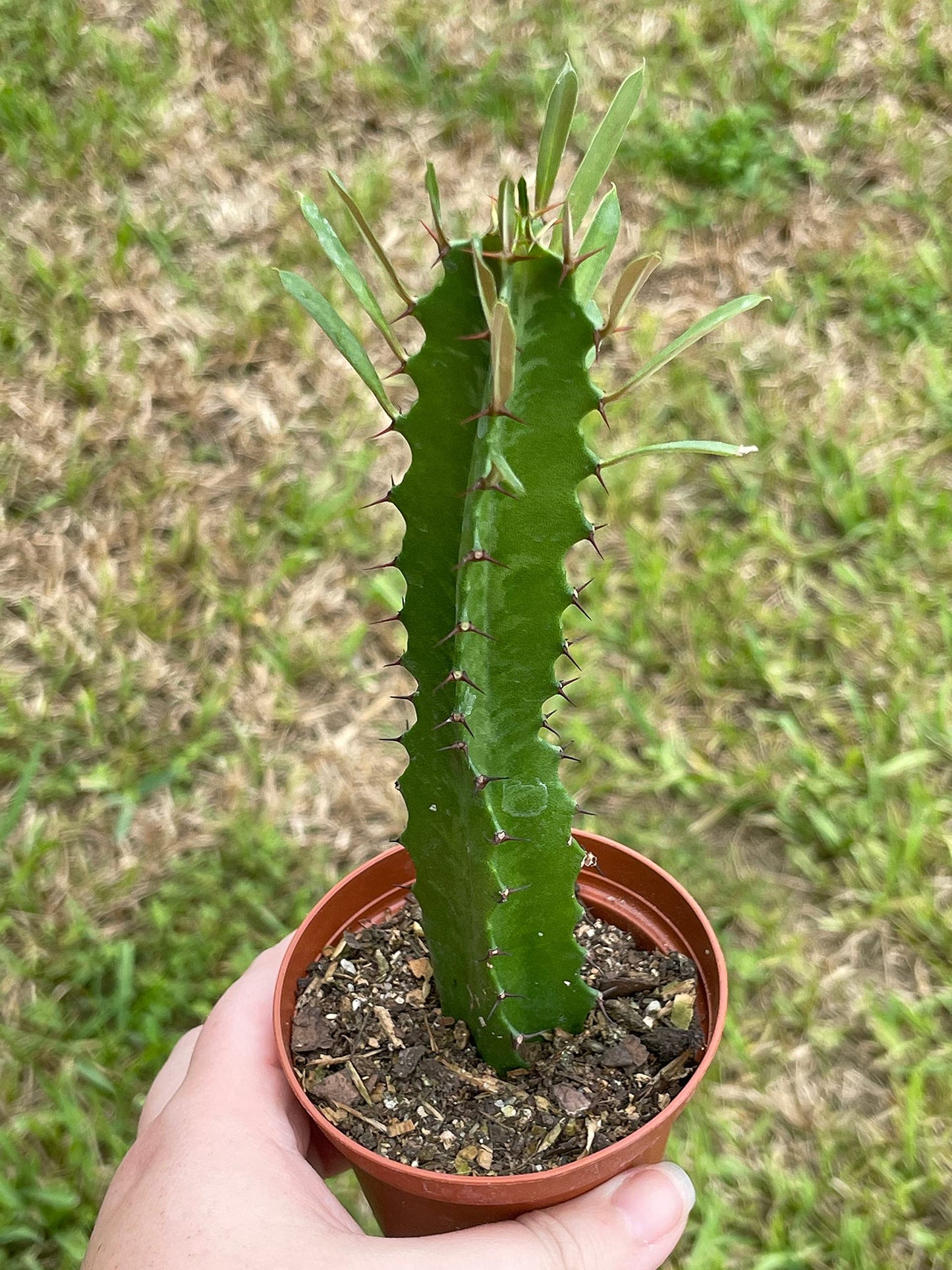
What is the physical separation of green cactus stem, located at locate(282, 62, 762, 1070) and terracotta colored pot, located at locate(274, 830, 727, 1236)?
0.15 meters

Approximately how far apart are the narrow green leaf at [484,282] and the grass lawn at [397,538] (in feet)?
4.63

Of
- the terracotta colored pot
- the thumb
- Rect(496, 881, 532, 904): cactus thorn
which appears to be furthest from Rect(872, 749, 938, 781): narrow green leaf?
Rect(496, 881, 532, 904): cactus thorn

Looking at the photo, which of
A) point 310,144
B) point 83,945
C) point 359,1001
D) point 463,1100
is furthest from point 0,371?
point 463,1100

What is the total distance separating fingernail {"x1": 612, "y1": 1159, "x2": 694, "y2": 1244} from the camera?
3.47ft

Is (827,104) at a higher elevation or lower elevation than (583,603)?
higher

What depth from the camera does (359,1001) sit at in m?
1.21

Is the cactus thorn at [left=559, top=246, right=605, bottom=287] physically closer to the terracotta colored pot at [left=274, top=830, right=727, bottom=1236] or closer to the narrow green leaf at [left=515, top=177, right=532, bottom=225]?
the narrow green leaf at [left=515, top=177, right=532, bottom=225]

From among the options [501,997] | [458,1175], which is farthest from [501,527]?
[458,1175]

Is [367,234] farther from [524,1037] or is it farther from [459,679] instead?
[524,1037]

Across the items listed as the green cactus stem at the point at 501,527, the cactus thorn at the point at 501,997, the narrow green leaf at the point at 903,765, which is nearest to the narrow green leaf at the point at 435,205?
the green cactus stem at the point at 501,527

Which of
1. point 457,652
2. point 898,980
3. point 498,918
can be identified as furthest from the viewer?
point 898,980

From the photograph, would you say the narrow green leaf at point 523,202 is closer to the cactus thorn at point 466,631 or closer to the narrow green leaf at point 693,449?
the narrow green leaf at point 693,449

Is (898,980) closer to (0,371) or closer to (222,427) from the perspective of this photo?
(222,427)

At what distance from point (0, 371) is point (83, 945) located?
4.22 feet
